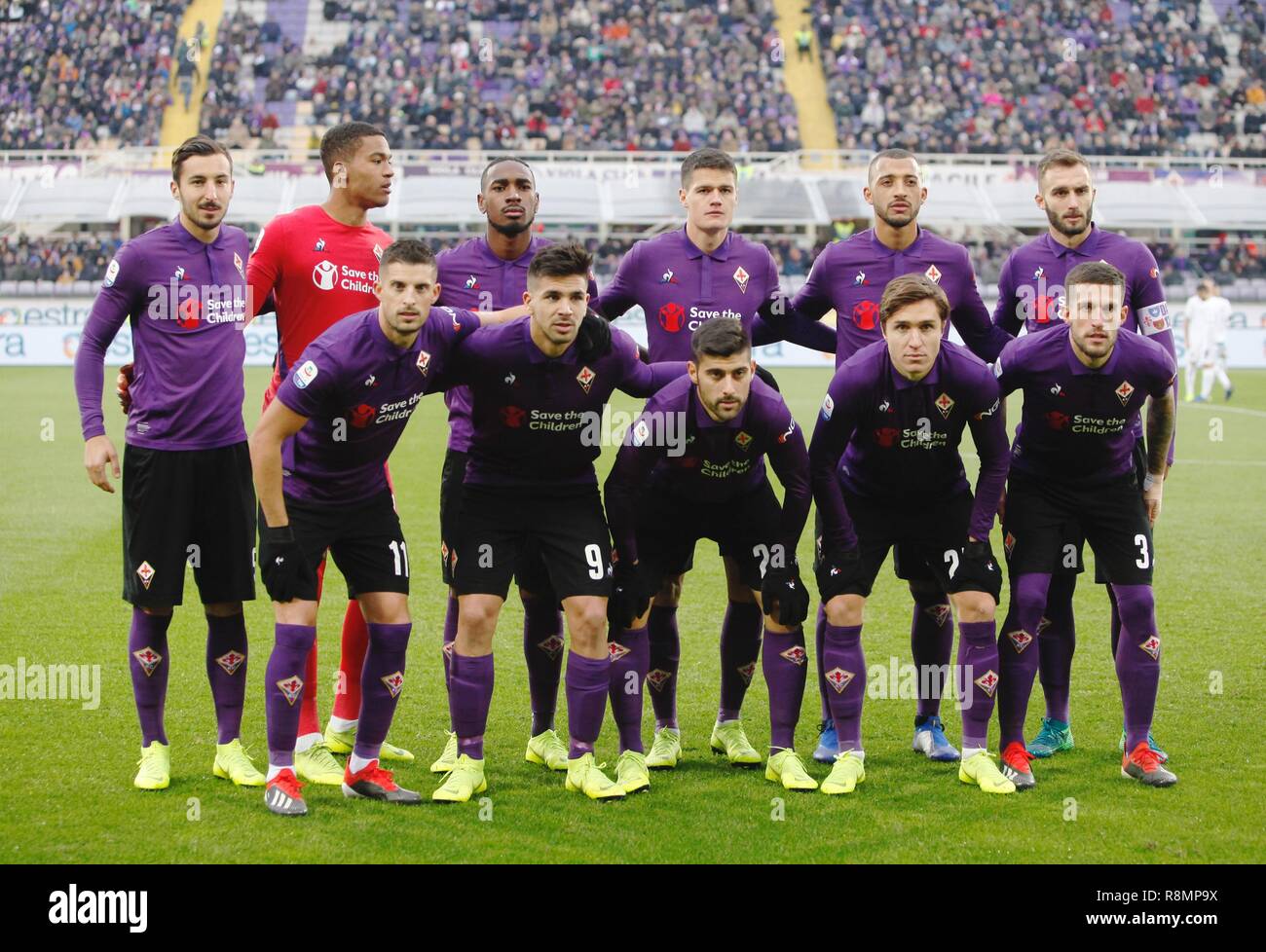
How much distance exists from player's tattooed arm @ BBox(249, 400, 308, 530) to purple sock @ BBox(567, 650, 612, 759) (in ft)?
4.22

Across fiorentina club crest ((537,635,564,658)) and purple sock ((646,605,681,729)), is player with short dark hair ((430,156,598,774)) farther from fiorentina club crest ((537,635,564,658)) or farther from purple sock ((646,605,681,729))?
purple sock ((646,605,681,729))

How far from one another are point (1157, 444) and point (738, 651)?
2049 mm

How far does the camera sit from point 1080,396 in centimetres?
609

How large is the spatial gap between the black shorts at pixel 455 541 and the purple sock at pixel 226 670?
0.90m

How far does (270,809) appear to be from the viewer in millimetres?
5469

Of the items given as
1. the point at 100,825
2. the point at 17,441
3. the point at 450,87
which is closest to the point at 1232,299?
the point at 450,87

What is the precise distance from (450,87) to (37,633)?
32.2m

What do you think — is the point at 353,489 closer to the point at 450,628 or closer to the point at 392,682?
the point at 392,682

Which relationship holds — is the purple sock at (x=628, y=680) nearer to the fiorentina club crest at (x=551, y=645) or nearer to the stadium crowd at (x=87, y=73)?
the fiorentina club crest at (x=551, y=645)

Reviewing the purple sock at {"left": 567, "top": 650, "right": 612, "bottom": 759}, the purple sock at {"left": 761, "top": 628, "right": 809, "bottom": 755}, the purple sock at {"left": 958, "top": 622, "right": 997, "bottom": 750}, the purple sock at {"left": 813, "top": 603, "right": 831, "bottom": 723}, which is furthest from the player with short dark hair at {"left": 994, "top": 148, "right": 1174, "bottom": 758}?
the purple sock at {"left": 567, "top": 650, "right": 612, "bottom": 759}

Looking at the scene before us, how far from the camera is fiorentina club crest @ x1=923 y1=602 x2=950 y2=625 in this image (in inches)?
259

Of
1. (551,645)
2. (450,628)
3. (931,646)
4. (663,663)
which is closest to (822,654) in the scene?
(931,646)

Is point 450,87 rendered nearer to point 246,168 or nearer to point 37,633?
point 246,168

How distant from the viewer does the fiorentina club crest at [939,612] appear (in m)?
6.57
